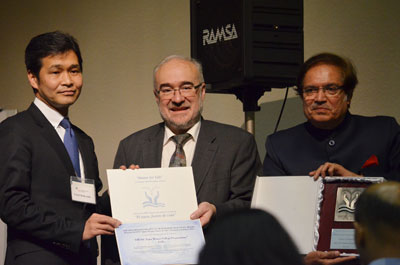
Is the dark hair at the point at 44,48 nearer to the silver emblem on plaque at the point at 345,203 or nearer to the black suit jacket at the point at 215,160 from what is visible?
the black suit jacket at the point at 215,160

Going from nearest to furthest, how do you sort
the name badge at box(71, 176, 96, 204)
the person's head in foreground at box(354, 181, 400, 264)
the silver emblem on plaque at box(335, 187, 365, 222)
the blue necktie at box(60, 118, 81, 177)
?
the person's head in foreground at box(354, 181, 400, 264) < the silver emblem on plaque at box(335, 187, 365, 222) < the name badge at box(71, 176, 96, 204) < the blue necktie at box(60, 118, 81, 177)

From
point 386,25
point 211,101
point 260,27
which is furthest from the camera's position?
point 211,101

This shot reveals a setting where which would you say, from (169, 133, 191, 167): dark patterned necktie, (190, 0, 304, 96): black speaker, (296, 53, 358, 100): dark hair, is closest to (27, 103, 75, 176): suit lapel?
(169, 133, 191, 167): dark patterned necktie

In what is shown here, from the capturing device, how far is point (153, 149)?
109 inches

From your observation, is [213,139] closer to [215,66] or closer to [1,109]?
[215,66]

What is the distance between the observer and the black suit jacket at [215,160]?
2.63 meters

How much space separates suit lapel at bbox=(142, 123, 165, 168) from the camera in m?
2.72

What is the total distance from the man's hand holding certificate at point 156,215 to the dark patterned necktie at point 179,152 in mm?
186

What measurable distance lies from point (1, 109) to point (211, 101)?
2038mm

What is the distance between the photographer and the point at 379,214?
1.45 meters

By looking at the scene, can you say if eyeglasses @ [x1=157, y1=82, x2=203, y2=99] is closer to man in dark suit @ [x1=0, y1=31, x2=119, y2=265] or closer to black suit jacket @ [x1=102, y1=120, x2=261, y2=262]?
black suit jacket @ [x1=102, y1=120, x2=261, y2=262]

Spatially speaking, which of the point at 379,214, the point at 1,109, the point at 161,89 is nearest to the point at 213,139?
the point at 161,89

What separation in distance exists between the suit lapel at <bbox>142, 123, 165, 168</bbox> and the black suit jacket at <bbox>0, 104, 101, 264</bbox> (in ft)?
1.16

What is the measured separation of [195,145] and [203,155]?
82mm
